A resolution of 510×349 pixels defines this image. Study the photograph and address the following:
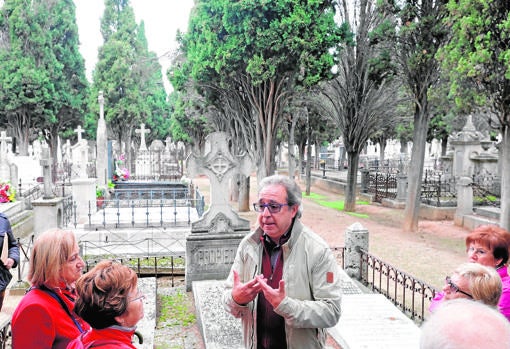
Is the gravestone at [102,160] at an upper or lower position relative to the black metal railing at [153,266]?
upper

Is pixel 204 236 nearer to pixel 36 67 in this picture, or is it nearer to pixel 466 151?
pixel 466 151

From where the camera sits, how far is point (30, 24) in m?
31.2

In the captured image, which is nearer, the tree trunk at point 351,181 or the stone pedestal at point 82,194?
the stone pedestal at point 82,194

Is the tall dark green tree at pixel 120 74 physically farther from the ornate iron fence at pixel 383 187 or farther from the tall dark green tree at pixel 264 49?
the tall dark green tree at pixel 264 49

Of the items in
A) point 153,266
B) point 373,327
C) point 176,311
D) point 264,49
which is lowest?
point 176,311

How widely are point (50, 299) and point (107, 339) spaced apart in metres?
0.88

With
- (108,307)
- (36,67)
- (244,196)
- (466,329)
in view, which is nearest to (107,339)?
(108,307)

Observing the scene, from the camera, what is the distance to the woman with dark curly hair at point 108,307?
2.06 meters

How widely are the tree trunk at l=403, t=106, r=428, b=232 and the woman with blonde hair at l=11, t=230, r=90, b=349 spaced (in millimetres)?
13197

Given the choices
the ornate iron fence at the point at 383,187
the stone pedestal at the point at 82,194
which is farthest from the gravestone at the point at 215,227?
the ornate iron fence at the point at 383,187

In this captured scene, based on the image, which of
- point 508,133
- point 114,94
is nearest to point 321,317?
point 508,133

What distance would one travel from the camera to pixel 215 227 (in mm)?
7449

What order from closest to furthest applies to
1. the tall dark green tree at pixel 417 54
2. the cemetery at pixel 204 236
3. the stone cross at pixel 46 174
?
1. the cemetery at pixel 204 236
2. the stone cross at pixel 46 174
3. the tall dark green tree at pixel 417 54

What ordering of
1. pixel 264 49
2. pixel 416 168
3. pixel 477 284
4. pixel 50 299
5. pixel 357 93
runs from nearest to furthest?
pixel 477 284, pixel 50 299, pixel 264 49, pixel 416 168, pixel 357 93
